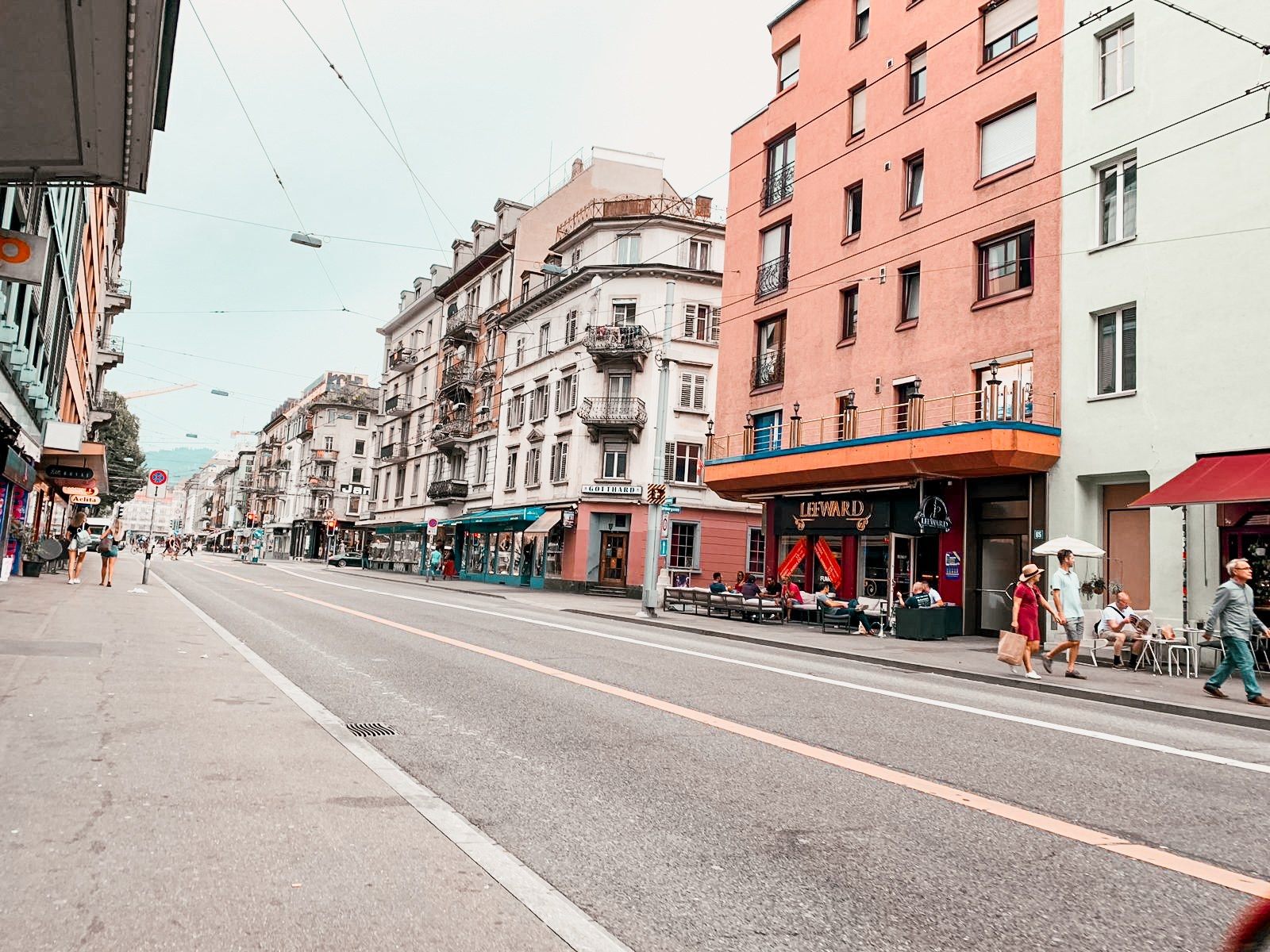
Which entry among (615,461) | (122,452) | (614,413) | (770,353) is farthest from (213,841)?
(122,452)

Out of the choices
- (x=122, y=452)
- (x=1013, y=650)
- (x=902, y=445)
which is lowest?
(x=1013, y=650)

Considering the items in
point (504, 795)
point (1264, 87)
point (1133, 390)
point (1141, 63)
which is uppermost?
point (1141, 63)

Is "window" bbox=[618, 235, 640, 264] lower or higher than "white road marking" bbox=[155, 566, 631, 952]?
higher

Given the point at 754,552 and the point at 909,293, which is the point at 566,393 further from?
the point at 909,293

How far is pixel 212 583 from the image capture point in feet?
96.0

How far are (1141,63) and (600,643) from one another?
15232mm

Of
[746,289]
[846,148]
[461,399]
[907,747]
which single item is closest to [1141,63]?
[846,148]

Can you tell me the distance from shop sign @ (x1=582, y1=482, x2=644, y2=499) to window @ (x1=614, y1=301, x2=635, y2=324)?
7.08 metres

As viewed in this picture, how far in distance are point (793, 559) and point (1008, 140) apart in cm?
1234

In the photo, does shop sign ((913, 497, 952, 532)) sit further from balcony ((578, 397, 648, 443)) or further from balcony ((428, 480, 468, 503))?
balcony ((428, 480, 468, 503))

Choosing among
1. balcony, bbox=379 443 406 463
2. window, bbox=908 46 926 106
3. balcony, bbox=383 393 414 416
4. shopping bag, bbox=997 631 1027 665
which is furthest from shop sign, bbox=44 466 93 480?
balcony, bbox=383 393 414 416

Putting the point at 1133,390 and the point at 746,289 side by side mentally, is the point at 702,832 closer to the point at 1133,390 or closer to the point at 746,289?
the point at 1133,390

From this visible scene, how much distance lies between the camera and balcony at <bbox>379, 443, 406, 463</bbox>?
6538 centimetres

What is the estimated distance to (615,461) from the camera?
4062 cm
